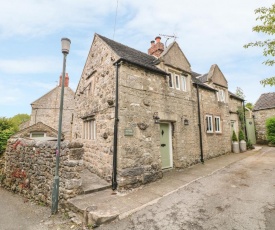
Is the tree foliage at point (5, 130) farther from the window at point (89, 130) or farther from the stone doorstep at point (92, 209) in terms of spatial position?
the stone doorstep at point (92, 209)

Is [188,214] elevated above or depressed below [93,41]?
below

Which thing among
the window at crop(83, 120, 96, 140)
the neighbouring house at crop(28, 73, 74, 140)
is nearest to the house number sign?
the window at crop(83, 120, 96, 140)

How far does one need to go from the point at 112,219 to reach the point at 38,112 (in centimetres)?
1977

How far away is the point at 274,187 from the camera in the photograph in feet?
20.0

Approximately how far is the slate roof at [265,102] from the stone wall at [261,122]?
0.43 m

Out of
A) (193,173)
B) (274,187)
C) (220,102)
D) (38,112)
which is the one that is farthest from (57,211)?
(38,112)

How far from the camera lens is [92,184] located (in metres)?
6.61

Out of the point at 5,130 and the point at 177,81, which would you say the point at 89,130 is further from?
the point at 5,130

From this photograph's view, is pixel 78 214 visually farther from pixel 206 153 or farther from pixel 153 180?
pixel 206 153

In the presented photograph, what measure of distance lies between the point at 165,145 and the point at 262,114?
15480mm

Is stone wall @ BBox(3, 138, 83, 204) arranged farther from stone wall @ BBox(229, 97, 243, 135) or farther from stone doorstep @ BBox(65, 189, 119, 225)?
stone wall @ BBox(229, 97, 243, 135)

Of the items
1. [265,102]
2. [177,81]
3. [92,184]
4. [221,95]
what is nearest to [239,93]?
[265,102]

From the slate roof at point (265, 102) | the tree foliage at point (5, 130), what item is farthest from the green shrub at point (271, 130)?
the tree foliage at point (5, 130)

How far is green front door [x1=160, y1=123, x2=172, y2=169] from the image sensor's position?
8.79m
